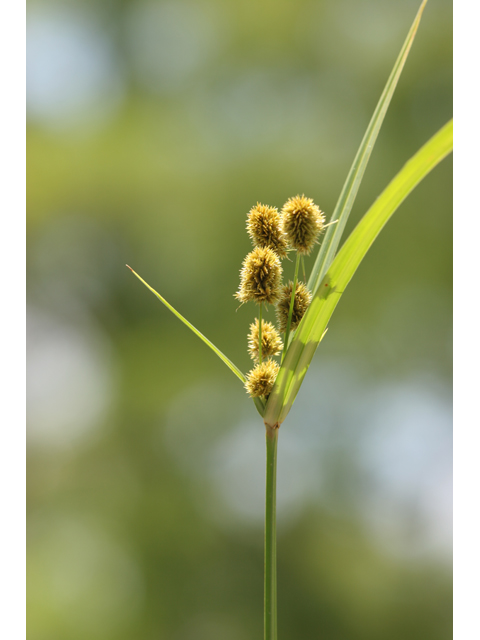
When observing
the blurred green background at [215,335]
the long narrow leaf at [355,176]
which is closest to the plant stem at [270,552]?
the long narrow leaf at [355,176]

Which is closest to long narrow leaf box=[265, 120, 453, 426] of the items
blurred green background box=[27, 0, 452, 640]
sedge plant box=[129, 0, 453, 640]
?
sedge plant box=[129, 0, 453, 640]

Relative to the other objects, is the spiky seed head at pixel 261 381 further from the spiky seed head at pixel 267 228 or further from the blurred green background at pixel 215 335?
the blurred green background at pixel 215 335

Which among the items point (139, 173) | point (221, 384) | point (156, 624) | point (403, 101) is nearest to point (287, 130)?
point (403, 101)

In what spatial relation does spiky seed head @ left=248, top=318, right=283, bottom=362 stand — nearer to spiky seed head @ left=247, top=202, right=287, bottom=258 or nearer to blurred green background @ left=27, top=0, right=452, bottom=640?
spiky seed head @ left=247, top=202, right=287, bottom=258

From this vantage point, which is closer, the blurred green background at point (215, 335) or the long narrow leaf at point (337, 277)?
the long narrow leaf at point (337, 277)

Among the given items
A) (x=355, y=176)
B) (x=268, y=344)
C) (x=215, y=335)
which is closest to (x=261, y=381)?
Result: (x=268, y=344)

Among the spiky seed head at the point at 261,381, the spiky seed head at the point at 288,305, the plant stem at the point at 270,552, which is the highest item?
the spiky seed head at the point at 288,305

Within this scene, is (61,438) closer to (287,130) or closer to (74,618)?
(74,618)
